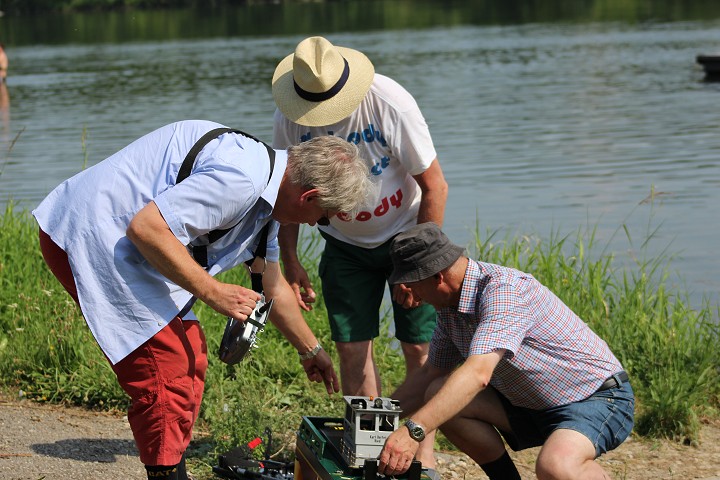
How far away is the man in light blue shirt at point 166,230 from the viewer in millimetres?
3492

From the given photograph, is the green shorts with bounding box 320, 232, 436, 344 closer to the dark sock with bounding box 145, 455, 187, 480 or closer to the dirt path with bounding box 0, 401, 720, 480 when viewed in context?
the dirt path with bounding box 0, 401, 720, 480

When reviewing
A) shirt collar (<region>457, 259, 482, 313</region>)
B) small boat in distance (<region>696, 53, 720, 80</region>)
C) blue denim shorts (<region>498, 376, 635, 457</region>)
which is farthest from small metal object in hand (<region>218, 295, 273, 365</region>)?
small boat in distance (<region>696, 53, 720, 80</region>)

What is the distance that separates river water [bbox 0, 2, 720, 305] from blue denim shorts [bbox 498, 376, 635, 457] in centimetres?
378

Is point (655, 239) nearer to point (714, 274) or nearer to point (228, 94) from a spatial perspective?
point (714, 274)

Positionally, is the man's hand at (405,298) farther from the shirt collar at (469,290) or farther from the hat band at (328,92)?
the hat band at (328,92)

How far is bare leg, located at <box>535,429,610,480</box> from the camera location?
12.7ft

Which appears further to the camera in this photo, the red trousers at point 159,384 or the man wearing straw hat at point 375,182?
the man wearing straw hat at point 375,182

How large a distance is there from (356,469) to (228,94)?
20.8 metres

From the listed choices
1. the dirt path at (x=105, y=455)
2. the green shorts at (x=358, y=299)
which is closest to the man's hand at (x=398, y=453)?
the dirt path at (x=105, y=455)

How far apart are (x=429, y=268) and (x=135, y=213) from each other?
1.05 m

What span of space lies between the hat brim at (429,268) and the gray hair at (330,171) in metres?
0.43

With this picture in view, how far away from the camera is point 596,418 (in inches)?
160

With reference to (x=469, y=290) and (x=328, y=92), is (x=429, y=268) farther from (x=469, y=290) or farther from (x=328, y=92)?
(x=328, y=92)

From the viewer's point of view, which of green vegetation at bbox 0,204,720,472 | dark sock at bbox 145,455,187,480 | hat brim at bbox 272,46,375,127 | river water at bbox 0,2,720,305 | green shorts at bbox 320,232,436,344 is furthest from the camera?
river water at bbox 0,2,720,305
